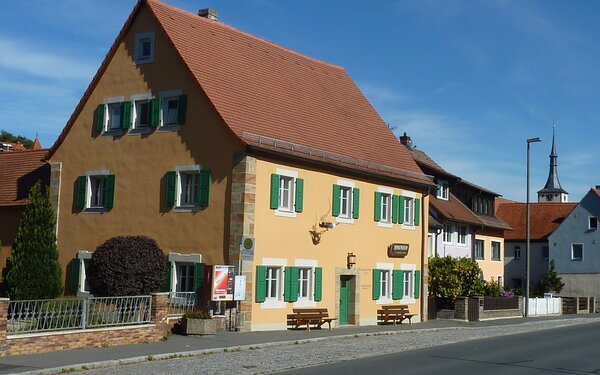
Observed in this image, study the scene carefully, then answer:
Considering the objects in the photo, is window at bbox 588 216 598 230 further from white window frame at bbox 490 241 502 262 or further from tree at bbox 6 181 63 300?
tree at bbox 6 181 63 300

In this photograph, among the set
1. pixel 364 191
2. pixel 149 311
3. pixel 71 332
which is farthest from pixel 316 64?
pixel 71 332

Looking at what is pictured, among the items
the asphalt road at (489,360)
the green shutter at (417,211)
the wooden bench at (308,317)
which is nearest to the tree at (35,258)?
the wooden bench at (308,317)

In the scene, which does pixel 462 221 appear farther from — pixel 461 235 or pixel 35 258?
pixel 35 258

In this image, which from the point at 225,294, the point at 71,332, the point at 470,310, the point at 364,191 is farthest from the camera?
the point at 470,310

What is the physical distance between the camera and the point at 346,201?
30.4 m

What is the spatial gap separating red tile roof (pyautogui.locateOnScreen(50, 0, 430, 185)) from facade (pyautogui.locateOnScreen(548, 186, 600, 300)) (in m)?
32.5

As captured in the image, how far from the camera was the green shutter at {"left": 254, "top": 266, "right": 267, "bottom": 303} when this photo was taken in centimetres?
2586

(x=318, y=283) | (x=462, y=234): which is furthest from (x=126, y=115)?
(x=462, y=234)

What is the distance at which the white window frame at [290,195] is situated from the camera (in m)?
27.0

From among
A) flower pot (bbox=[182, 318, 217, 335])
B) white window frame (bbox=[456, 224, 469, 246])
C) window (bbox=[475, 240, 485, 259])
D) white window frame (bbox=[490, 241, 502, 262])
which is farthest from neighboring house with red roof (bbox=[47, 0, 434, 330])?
white window frame (bbox=[490, 241, 502, 262])

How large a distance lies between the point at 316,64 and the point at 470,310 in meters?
13.2

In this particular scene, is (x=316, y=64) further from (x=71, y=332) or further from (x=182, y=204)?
(x=71, y=332)

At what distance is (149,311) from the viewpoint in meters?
21.4

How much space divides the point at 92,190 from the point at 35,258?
3.50 m
